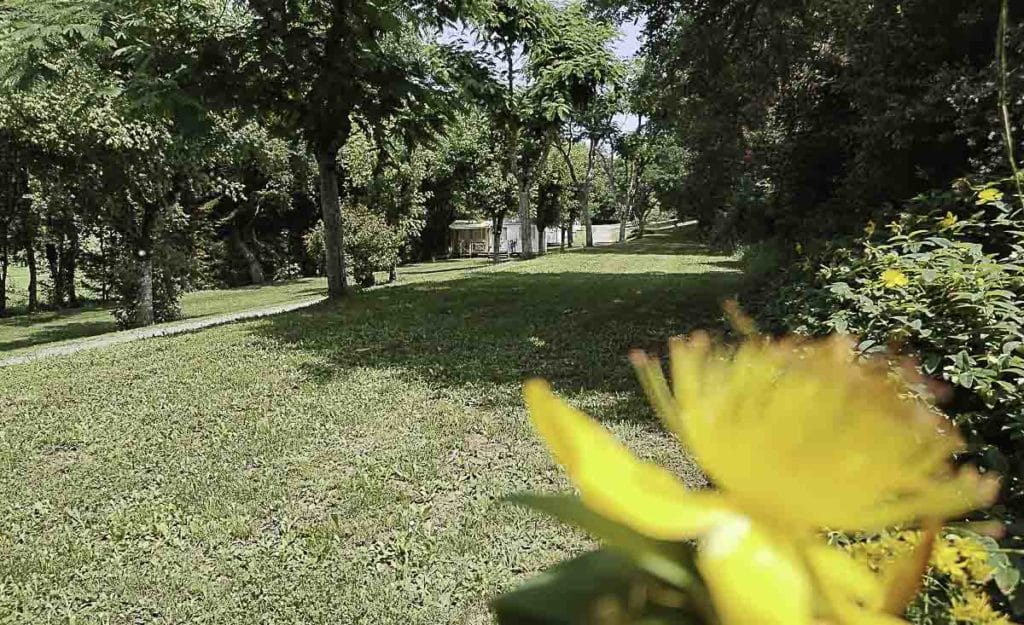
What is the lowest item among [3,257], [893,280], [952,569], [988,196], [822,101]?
[952,569]

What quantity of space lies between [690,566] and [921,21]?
21.5 feet

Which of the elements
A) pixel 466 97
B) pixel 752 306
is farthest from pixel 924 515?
pixel 466 97

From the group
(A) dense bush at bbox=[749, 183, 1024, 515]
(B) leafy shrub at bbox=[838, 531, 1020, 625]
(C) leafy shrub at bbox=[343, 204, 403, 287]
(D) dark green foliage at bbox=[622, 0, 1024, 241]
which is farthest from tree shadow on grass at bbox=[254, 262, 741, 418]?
(C) leafy shrub at bbox=[343, 204, 403, 287]

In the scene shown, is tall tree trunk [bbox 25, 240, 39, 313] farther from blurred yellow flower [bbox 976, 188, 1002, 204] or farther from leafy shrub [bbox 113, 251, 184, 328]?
blurred yellow flower [bbox 976, 188, 1002, 204]

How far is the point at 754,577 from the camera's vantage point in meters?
0.22

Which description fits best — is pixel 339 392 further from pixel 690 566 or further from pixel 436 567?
pixel 690 566

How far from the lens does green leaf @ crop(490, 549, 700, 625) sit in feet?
0.78

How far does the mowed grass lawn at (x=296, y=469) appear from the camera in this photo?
2.97 m

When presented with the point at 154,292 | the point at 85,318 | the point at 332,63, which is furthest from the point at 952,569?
the point at 85,318

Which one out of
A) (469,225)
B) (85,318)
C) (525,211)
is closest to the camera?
(85,318)

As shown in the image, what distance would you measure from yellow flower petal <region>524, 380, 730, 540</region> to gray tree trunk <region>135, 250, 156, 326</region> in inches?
570

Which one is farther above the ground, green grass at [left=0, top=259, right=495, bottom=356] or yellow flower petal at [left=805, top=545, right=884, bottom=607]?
yellow flower petal at [left=805, top=545, right=884, bottom=607]

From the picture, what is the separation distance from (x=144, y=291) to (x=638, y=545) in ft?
48.0

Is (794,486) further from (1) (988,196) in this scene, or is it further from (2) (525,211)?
(2) (525,211)
